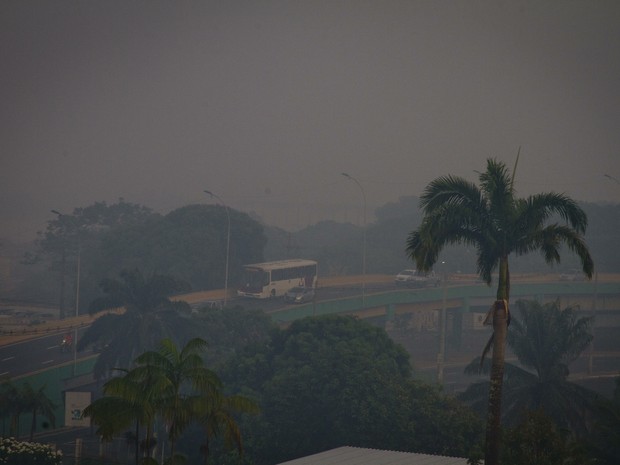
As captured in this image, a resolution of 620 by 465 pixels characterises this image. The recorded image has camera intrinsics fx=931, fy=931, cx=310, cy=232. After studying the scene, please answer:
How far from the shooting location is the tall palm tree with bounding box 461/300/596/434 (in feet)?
167

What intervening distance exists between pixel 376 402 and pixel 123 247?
11540 centimetres

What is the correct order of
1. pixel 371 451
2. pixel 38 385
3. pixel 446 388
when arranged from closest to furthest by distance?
pixel 371 451, pixel 38 385, pixel 446 388

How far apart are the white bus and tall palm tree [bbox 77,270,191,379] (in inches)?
1136

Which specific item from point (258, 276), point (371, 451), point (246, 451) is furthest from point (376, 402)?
point (258, 276)

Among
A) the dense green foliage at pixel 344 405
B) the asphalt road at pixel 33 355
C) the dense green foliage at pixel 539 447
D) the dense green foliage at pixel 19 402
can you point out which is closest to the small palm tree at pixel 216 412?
the dense green foliage at pixel 539 447

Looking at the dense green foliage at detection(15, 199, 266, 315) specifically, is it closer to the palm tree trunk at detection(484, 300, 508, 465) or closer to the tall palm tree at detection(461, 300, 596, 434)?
the tall palm tree at detection(461, 300, 596, 434)

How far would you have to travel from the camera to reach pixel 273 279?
12375 centimetres

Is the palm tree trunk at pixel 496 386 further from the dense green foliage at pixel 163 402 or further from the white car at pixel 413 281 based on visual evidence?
the white car at pixel 413 281

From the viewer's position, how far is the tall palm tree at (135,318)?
294 feet

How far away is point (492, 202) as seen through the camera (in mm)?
27391

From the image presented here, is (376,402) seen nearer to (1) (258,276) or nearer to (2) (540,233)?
(2) (540,233)

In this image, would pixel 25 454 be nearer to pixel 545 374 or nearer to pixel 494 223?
pixel 494 223

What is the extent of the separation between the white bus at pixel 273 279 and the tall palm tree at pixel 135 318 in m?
28.9

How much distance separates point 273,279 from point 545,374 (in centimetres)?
7315
